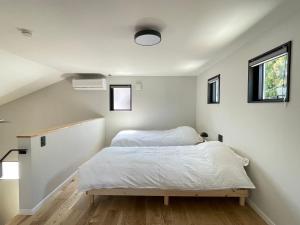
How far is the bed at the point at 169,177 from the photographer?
86.6 inches

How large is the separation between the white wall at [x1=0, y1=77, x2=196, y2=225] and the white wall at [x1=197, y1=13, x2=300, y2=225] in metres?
2.03

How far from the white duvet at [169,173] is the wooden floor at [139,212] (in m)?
0.30

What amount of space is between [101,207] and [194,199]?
125cm

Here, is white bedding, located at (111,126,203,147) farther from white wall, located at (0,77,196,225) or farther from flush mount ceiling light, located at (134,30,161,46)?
flush mount ceiling light, located at (134,30,161,46)

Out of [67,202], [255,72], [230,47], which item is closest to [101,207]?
[67,202]

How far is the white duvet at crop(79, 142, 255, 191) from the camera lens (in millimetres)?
2199

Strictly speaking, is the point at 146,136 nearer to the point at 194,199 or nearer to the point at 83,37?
the point at 194,199

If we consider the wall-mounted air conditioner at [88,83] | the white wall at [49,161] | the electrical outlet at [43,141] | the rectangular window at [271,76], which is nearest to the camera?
the rectangular window at [271,76]

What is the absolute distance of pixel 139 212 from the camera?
2.22m

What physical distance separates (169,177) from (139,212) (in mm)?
557

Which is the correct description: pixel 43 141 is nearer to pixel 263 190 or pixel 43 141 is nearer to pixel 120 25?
pixel 120 25

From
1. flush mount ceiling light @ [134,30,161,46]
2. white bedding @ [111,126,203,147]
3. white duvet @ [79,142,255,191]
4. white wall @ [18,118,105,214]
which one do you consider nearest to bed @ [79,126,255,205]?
white duvet @ [79,142,255,191]

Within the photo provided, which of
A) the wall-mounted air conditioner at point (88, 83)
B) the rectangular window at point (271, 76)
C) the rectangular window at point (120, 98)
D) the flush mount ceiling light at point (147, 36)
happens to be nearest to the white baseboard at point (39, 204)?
the flush mount ceiling light at point (147, 36)

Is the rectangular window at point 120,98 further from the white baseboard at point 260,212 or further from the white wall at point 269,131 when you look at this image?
the white baseboard at point 260,212
